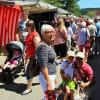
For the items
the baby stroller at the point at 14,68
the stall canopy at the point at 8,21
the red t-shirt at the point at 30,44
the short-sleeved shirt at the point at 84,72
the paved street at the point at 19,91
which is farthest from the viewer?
the stall canopy at the point at 8,21

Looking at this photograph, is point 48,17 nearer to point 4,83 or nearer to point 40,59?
point 4,83

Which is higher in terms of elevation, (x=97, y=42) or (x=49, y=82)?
(x=49, y=82)

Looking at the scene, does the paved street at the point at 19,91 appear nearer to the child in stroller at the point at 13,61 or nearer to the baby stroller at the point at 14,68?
the baby stroller at the point at 14,68

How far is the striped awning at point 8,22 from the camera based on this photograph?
49.0 feet

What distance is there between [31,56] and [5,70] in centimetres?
173

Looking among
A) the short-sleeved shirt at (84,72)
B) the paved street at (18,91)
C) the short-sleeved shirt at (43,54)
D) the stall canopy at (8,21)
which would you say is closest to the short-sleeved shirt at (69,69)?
the short-sleeved shirt at (84,72)

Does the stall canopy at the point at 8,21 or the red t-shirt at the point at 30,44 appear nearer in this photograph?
the red t-shirt at the point at 30,44

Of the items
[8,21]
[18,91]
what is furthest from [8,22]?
[18,91]

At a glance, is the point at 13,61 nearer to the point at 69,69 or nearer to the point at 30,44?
the point at 30,44

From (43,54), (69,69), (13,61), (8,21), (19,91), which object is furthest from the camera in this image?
(8,21)

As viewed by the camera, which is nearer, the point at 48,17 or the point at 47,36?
the point at 47,36

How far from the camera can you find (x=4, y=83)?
12.1 metres

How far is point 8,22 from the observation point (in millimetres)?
15328

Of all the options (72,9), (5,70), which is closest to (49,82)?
(5,70)
